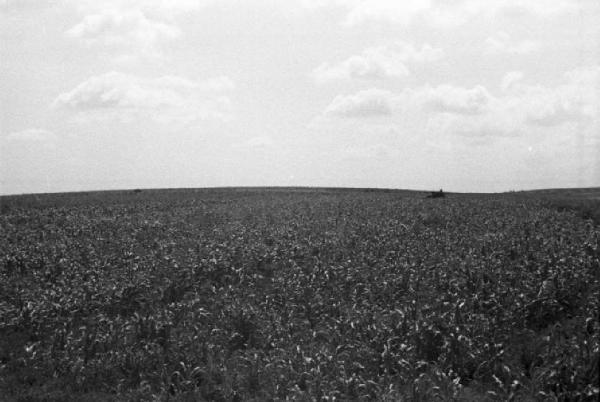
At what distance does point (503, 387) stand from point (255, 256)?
369 inches

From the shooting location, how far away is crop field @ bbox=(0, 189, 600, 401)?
841 centimetres

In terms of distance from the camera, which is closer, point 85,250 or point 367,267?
point 367,267

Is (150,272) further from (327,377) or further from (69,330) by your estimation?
(327,377)

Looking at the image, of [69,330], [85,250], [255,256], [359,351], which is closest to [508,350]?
[359,351]

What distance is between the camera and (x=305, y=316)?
11.5 metres

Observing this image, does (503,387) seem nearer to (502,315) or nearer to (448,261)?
(502,315)

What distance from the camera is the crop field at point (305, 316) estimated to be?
8.41 m

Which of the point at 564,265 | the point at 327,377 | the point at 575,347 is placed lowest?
the point at 327,377

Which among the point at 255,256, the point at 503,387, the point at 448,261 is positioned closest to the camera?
the point at 503,387

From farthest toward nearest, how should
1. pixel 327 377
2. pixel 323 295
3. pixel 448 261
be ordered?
pixel 448 261 → pixel 323 295 → pixel 327 377

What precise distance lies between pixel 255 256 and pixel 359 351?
7030mm

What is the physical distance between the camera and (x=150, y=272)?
573 inches

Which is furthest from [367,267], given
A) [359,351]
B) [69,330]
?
[69,330]

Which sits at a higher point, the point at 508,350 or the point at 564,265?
the point at 564,265
